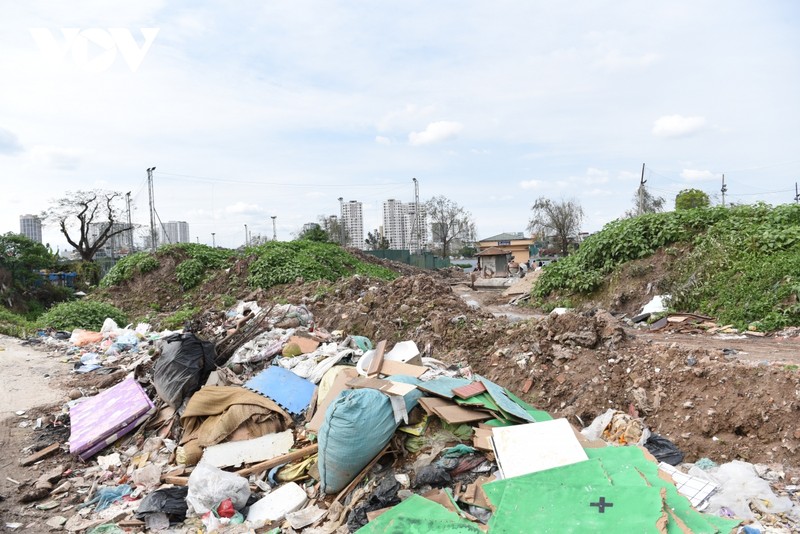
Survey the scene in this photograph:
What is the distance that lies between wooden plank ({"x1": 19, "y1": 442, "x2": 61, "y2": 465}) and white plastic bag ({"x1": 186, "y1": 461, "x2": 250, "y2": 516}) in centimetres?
232

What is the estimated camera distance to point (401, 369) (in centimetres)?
534

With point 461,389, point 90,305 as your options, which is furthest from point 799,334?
point 90,305

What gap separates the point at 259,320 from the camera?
25.1 ft

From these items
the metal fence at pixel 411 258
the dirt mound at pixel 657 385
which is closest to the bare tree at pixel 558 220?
the metal fence at pixel 411 258

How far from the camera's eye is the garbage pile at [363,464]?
10.6 feet

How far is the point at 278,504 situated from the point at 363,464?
2.31 ft

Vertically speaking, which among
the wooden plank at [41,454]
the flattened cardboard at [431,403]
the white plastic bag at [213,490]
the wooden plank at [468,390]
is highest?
the wooden plank at [468,390]

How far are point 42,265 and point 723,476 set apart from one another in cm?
2008

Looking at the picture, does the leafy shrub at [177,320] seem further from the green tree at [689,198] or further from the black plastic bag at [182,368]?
the green tree at [689,198]

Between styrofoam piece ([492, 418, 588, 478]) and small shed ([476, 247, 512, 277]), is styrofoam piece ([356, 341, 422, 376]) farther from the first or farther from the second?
small shed ([476, 247, 512, 277])

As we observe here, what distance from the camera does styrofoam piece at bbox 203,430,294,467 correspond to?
449 centimetres

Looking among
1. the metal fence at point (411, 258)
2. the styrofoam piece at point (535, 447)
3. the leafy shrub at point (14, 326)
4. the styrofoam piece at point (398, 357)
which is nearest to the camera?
the styrofoam piece at point (535, 447)

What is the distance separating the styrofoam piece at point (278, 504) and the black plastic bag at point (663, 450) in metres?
2.72

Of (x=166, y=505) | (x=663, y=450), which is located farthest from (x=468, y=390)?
(x=166, y=505)
